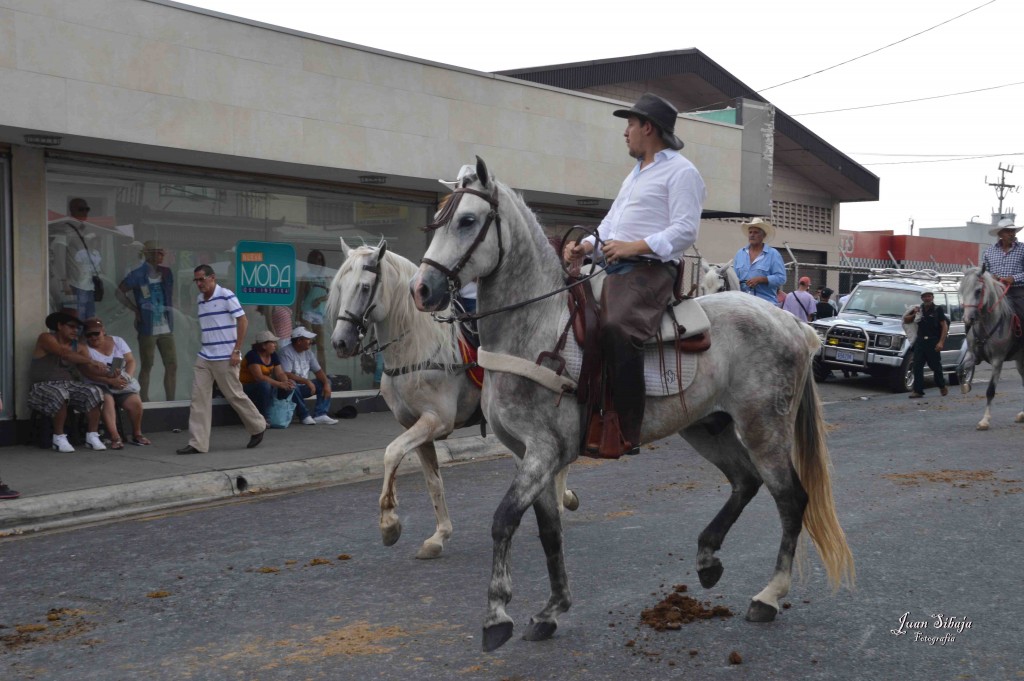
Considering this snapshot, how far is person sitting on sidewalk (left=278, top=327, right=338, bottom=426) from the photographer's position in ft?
44.4

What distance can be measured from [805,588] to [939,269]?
35879 millimetres

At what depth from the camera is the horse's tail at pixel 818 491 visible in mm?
5562

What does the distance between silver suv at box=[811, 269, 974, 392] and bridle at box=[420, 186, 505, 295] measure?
1594 centimetres

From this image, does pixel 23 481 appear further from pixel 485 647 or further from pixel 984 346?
pixel 984 346

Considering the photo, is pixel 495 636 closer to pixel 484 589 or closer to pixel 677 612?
pixel 677 612

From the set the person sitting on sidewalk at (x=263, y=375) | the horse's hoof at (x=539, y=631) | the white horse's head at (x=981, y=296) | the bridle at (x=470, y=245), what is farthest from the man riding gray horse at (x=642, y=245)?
the white horse's head at (x=981, y=296)

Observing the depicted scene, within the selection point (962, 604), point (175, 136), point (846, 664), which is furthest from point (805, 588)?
point (175, 136)

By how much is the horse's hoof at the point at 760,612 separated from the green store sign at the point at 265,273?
1009 cm

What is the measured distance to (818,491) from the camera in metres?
5.76

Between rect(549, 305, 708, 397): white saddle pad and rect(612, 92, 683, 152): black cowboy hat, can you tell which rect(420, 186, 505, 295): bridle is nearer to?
rect(549, 305, 708, 397): white saddle pad

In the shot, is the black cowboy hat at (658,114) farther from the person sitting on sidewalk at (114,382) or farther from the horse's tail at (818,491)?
the person sitting on sidewalk at (114,382)

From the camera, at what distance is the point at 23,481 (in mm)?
9320

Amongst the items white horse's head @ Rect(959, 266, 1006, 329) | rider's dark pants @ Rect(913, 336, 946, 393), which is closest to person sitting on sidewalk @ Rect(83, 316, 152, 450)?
white horse's head @ Rect(959, 266, 1006, 329)

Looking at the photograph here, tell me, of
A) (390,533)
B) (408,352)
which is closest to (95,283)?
(408,352)
